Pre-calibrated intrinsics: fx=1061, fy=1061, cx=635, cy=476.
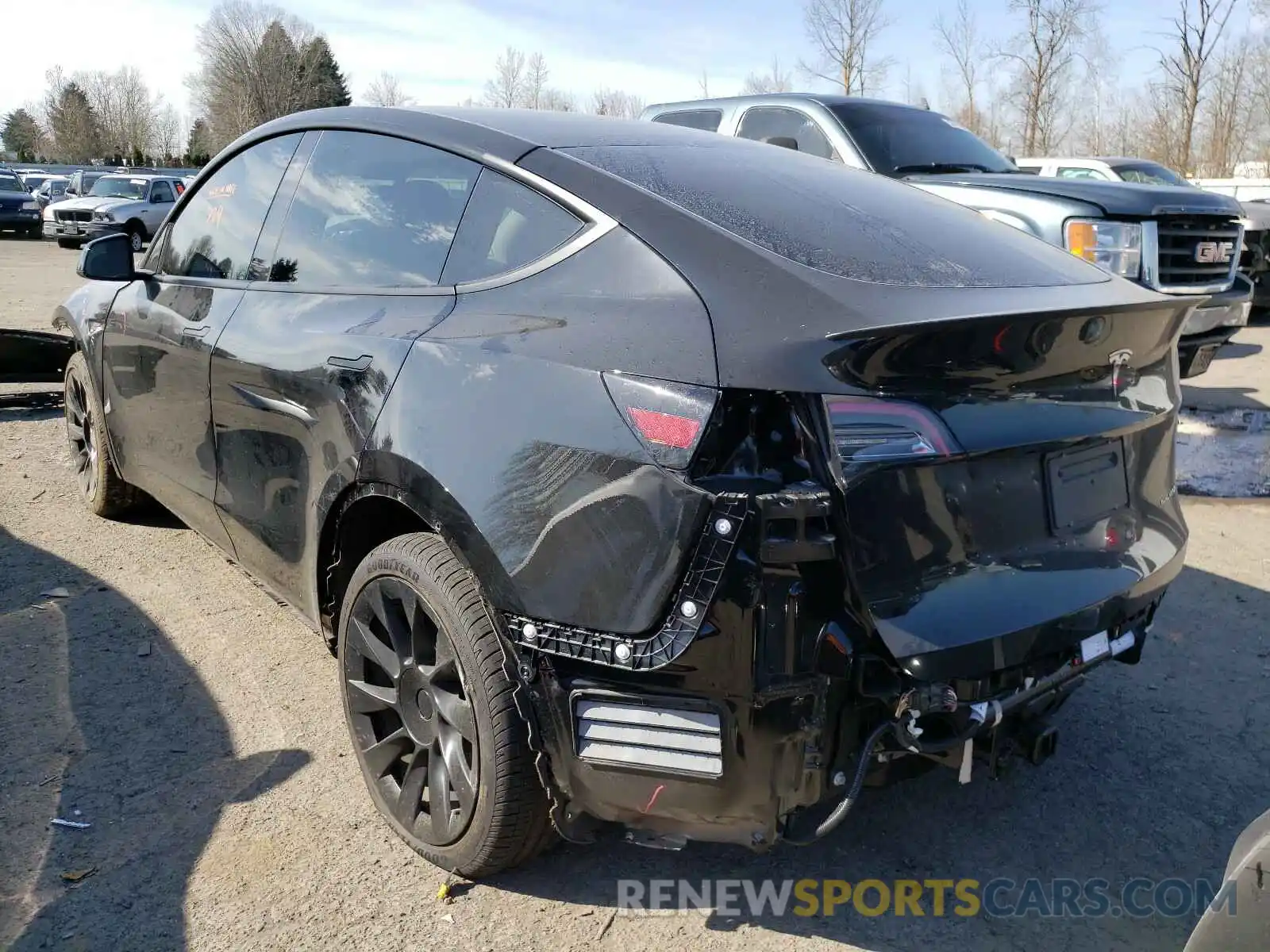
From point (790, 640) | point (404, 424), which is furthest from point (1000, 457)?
point (404, 424)

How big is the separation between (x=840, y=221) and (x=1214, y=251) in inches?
242

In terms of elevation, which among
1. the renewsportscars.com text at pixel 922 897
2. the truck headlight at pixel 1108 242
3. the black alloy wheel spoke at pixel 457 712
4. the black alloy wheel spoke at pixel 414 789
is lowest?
the renewsportscars.com text at pixel 922 897

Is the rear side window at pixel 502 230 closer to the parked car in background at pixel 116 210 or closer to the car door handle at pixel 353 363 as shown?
the car door handle at pixel 353 363

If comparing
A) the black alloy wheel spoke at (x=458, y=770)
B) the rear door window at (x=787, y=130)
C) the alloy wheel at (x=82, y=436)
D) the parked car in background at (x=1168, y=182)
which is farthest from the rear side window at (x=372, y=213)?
the parked car in background at (x=1168, y=182)

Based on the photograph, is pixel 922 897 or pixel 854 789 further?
pixel 922 897

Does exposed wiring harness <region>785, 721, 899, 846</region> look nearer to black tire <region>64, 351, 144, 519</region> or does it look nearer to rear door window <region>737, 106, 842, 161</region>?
black tire <region>64, 351, 144, 519</region>

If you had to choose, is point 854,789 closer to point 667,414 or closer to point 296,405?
Result: point 667,414

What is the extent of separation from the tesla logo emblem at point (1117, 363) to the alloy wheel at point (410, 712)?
1.62 m

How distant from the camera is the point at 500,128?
9.09 ft

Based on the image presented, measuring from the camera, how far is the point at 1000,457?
7.20 ft

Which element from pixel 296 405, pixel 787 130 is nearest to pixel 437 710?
pixel 296 405

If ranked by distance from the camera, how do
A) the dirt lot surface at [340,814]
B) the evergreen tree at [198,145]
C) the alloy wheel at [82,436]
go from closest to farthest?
the dirt lot surface at [340,814] → the alloy wheel at [82,436] → the evergreen tree at [198,145]

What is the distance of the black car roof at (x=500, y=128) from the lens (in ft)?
8.83

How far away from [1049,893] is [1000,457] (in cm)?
114
